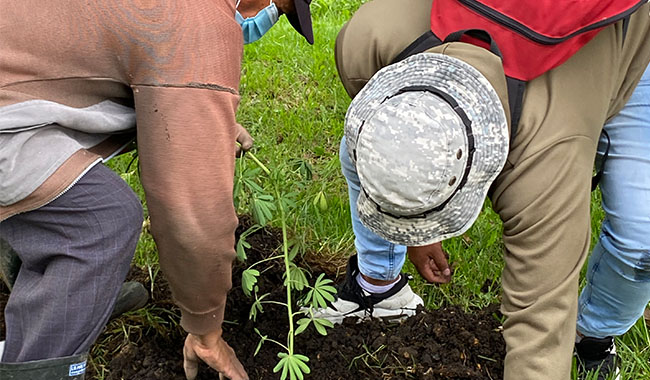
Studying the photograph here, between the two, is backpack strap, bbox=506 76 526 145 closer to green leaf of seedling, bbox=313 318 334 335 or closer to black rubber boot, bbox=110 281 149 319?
green leaf of seedling, bbox=313 318 334 335

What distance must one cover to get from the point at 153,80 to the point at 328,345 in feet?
3.73

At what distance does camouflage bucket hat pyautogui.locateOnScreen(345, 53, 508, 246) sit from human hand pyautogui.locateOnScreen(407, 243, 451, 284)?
24.6 inches

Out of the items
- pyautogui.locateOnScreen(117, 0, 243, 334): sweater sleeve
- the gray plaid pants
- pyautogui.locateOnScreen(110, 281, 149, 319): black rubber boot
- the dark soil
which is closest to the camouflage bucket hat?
pyautogui.locateOnScreen(117, 0, 243, 334): sweater sleeve

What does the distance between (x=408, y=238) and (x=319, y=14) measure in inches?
123

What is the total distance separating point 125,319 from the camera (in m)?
2.26

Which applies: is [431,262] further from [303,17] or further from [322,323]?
[303,17]

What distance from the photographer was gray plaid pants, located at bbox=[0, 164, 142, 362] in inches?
55.5

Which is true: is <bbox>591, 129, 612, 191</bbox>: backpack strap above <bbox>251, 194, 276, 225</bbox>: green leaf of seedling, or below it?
above

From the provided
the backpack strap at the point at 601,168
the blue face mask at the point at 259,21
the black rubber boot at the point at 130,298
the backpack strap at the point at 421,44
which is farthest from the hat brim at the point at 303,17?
the black rubber boot at the point at 130,298

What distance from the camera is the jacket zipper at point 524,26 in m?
1.46

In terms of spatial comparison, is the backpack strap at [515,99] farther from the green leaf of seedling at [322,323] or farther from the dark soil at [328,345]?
the dark soil at [328,345]

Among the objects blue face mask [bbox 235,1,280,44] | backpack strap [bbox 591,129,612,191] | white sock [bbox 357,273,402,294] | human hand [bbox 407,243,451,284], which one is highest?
blue face mask [bbox 235,1,280,44]

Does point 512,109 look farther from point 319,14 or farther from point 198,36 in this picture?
point 319,14

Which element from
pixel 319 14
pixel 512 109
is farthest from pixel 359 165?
pixel 319 14
